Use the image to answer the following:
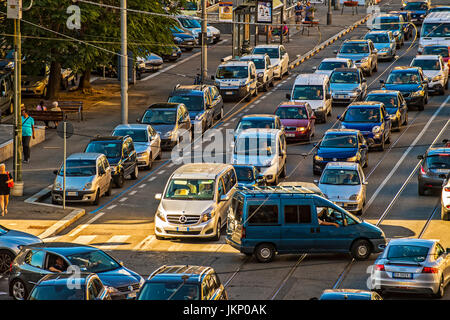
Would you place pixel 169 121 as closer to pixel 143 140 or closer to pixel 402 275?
pixel 143 140

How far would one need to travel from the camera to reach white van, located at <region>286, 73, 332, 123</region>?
162 ft

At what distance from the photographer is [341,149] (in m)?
40.2

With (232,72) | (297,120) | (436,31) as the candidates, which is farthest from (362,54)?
(297,120)

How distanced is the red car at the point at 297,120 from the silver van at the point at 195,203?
446 inches

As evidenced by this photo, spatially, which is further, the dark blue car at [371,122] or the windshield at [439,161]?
the dark blue car at [371,122]

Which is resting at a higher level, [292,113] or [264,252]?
[292,113]

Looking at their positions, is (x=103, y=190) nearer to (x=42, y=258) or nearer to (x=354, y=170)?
(x=354, y=170)

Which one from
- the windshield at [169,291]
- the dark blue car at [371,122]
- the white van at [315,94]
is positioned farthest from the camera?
the white van at [315,94]

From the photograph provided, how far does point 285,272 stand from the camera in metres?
28.1

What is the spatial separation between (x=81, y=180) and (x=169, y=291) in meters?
15.9

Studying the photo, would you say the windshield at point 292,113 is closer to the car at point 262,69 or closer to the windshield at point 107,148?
the windshield at point 107,148

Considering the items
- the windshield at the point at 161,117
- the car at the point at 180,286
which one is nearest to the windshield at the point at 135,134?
the windshield at the point at 161,117

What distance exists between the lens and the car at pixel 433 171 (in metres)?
36.6
